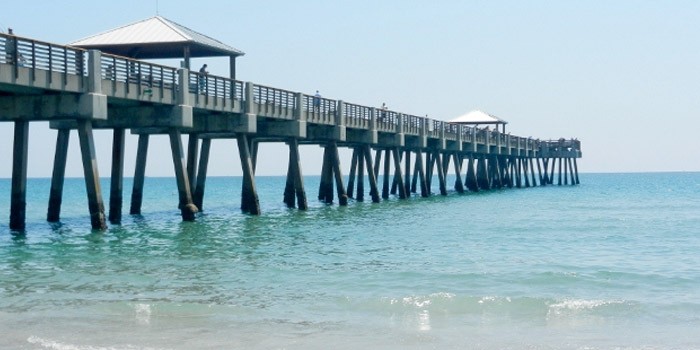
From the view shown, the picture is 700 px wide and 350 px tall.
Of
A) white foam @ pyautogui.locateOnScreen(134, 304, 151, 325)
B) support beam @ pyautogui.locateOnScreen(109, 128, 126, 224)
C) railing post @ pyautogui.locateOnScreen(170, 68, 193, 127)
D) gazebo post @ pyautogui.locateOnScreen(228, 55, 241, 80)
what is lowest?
white foam @ pyautogui.locateOnScreen(134, 304, 151, 325)

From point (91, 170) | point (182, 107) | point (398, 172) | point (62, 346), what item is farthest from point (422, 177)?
point (62, 346)

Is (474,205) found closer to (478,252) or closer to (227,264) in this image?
(478,252)

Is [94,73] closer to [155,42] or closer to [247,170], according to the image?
[155,42]

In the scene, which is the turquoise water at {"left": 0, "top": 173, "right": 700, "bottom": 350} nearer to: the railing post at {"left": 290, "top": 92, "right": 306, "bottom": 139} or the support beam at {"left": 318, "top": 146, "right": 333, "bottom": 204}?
the railing post at {"left": 290, "top": 92, "right": 306, "bottom": 139}

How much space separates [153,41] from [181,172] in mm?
4228

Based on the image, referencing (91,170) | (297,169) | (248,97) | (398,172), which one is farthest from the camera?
(398,172)

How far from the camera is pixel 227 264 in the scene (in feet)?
61.8

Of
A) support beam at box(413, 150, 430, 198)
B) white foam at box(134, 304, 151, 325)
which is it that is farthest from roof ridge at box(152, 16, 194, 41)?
support beam at box(413, 150, 430, 198)

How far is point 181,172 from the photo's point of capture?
93.5 ft

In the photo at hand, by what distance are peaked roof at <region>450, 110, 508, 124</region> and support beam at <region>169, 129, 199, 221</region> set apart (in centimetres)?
3961

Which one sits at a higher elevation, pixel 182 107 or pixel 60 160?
pixel 182 107

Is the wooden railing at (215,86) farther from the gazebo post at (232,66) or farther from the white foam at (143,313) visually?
the white foam at (143,313)

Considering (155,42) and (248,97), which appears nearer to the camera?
(155,42)

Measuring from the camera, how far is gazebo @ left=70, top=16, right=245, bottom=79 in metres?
29.5
